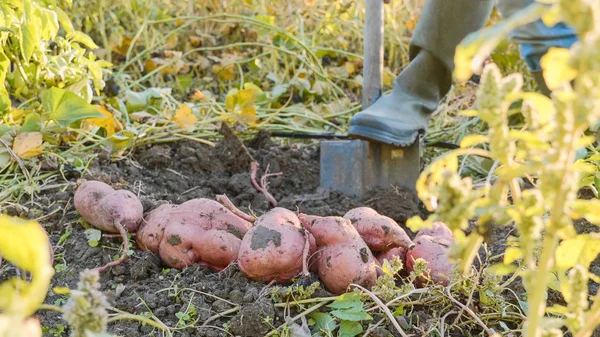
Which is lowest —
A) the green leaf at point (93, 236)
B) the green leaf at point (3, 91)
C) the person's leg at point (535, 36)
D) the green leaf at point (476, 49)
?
the green leaf at point (93, 236)

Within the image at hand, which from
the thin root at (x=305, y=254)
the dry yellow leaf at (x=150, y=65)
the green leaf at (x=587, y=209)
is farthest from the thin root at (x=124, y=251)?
the dry yellow leaf at (x=150, y=65)

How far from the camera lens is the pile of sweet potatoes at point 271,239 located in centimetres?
146

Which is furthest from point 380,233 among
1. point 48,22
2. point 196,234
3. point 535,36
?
point 48,22

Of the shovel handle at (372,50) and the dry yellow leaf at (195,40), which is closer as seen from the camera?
the shovel handle at (372,50)

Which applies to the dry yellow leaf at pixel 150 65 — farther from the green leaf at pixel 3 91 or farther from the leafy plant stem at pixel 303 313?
the leafy plant stem at pixel 303 313

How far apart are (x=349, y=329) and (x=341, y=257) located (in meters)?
0.16

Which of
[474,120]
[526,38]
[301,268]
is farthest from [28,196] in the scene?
[474,120]

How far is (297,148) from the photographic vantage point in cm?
269

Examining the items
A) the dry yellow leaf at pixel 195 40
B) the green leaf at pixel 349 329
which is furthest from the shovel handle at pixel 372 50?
the dry yellow leaf at pixel 195 40

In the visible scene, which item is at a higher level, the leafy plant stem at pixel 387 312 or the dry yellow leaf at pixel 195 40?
the leafy plant stem at pixel 387 312

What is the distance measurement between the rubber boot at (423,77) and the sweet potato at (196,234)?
0.82 meters

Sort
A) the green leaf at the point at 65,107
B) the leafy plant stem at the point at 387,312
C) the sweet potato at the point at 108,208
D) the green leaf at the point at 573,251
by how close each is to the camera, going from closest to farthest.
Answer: the green leaf at the point at 573,251 → the leafy plant stem at the point at 387,312 → the sweet potato at the point at 108,208 → the green leaf at the point at 65,107

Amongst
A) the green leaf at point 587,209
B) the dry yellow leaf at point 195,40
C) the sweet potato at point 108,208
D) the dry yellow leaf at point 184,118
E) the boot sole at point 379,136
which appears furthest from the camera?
the dry yellow leaf at point 195,40

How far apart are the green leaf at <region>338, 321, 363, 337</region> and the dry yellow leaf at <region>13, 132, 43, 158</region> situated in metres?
1.16
